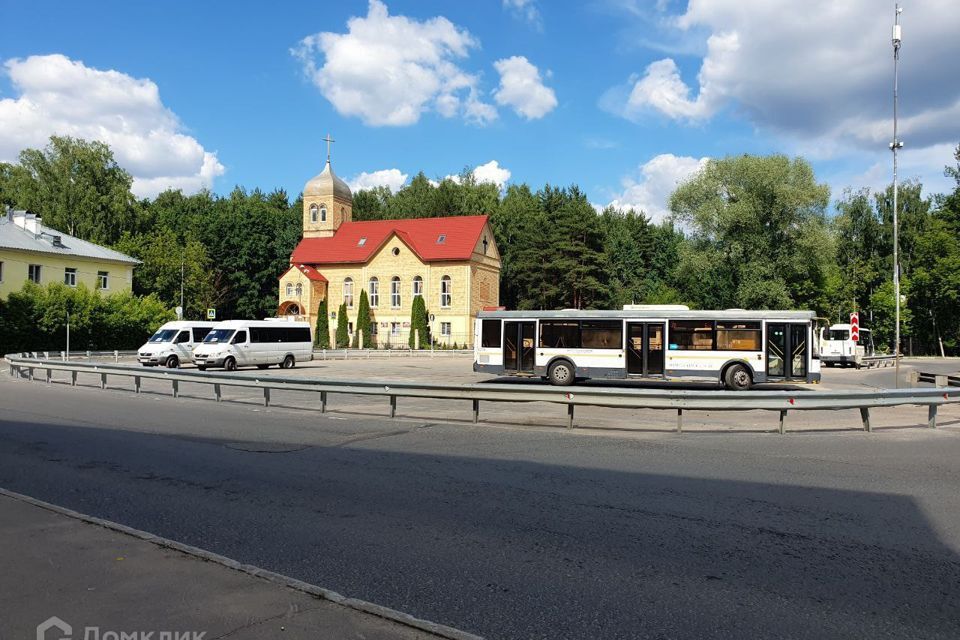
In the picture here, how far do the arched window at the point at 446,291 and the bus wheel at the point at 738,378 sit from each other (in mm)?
48399

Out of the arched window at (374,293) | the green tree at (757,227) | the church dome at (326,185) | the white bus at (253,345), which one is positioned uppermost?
the church dome at (326,185)

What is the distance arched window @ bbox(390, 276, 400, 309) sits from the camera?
7194 cm

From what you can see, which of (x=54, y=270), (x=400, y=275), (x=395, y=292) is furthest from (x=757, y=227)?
(x=54, y=270)

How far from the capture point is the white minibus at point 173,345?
33.3 m

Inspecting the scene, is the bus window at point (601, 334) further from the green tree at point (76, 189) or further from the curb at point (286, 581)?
the green tree at point (76, 189)

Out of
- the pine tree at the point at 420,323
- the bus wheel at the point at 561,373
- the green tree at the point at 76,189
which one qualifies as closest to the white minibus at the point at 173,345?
the bus wheel at the point at 561,373

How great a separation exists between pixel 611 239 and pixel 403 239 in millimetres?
31392

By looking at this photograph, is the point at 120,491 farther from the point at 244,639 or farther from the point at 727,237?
the point at 727,237

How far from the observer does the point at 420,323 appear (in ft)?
225

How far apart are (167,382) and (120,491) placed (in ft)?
65.8

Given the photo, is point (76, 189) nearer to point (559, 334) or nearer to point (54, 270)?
point (54, 270)

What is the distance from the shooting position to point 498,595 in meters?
4.67

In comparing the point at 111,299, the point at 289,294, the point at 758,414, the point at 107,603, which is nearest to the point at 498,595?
the point at 107,603

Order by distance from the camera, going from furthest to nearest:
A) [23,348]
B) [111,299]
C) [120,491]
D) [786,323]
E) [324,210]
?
[324,210]
[111,299]
[23,348]
[786,323]
[120,491]
